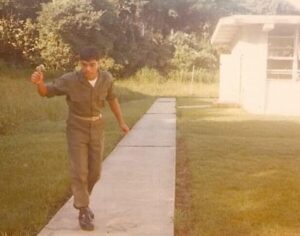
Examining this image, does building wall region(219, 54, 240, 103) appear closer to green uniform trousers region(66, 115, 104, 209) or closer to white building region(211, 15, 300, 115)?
white building region(211, 15, 300, 115)

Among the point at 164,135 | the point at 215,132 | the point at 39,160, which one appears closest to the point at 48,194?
the point at 39,160

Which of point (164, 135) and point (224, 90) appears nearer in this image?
point (164, 135)

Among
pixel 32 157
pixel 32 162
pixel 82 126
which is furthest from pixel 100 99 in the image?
pixel 32 157

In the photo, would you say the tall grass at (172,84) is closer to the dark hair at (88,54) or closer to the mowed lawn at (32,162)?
the mowed lawn at (32,162)

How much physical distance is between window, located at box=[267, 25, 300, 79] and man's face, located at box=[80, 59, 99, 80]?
14302 mm

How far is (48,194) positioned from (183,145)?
4765 millimetres

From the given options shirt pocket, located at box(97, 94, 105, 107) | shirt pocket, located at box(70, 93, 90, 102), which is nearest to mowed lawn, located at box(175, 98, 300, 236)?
shirt pocket, located at box(97, 94, 105, 107)

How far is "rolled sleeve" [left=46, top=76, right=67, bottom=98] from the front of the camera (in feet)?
17.4

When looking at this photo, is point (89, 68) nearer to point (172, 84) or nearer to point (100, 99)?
point (100, 99)

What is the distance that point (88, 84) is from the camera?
211 inches

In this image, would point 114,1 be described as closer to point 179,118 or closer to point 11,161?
point 179,118

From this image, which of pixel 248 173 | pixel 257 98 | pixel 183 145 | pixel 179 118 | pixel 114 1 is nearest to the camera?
pixel 248 173

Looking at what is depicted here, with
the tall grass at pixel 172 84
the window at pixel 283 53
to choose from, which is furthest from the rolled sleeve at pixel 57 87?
the tall grass at pixel 172 84

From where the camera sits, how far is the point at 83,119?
539 cm
